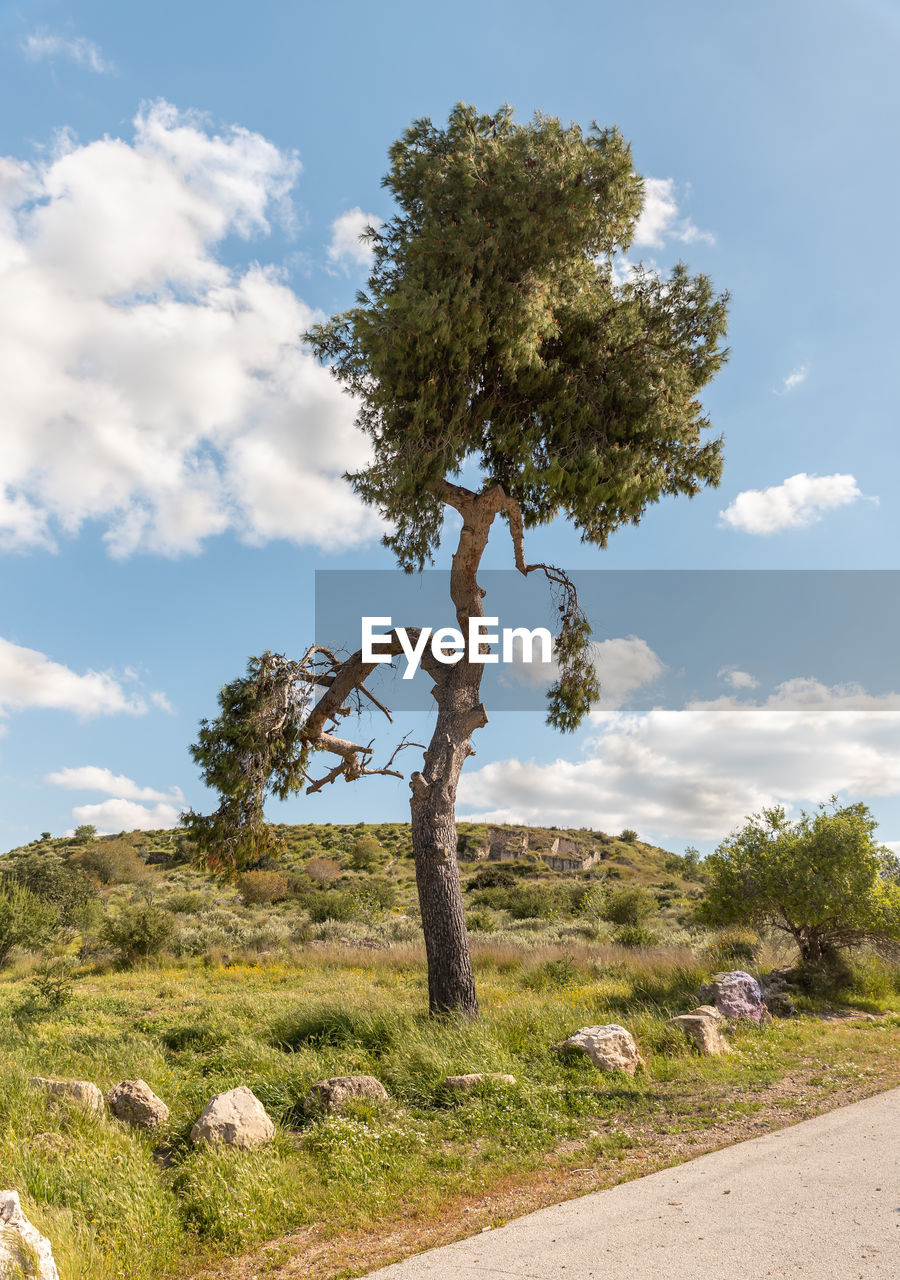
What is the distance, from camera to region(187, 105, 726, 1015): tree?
10.5m

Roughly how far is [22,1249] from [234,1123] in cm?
228

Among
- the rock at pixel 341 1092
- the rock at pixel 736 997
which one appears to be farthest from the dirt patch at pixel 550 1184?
the rock at pixel 736 997

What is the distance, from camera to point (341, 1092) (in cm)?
682

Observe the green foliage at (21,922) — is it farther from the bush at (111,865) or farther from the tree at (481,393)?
the bush at (111,865)

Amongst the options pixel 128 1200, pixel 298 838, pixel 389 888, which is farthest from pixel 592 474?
pixel 298 838

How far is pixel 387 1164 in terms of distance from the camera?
19.0ft

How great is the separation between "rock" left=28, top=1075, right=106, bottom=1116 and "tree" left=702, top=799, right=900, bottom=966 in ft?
43.9

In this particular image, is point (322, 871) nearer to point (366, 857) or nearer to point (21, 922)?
point (366, 857)

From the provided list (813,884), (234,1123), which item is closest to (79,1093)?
(234,1123)

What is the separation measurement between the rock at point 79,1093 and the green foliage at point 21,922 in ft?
55.3

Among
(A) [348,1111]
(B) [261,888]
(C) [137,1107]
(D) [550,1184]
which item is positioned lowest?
(B) [261,888]

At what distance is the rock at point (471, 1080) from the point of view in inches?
283

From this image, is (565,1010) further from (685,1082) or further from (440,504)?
(440,504)

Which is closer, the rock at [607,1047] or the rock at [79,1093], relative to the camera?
the rock at [79,1093]
